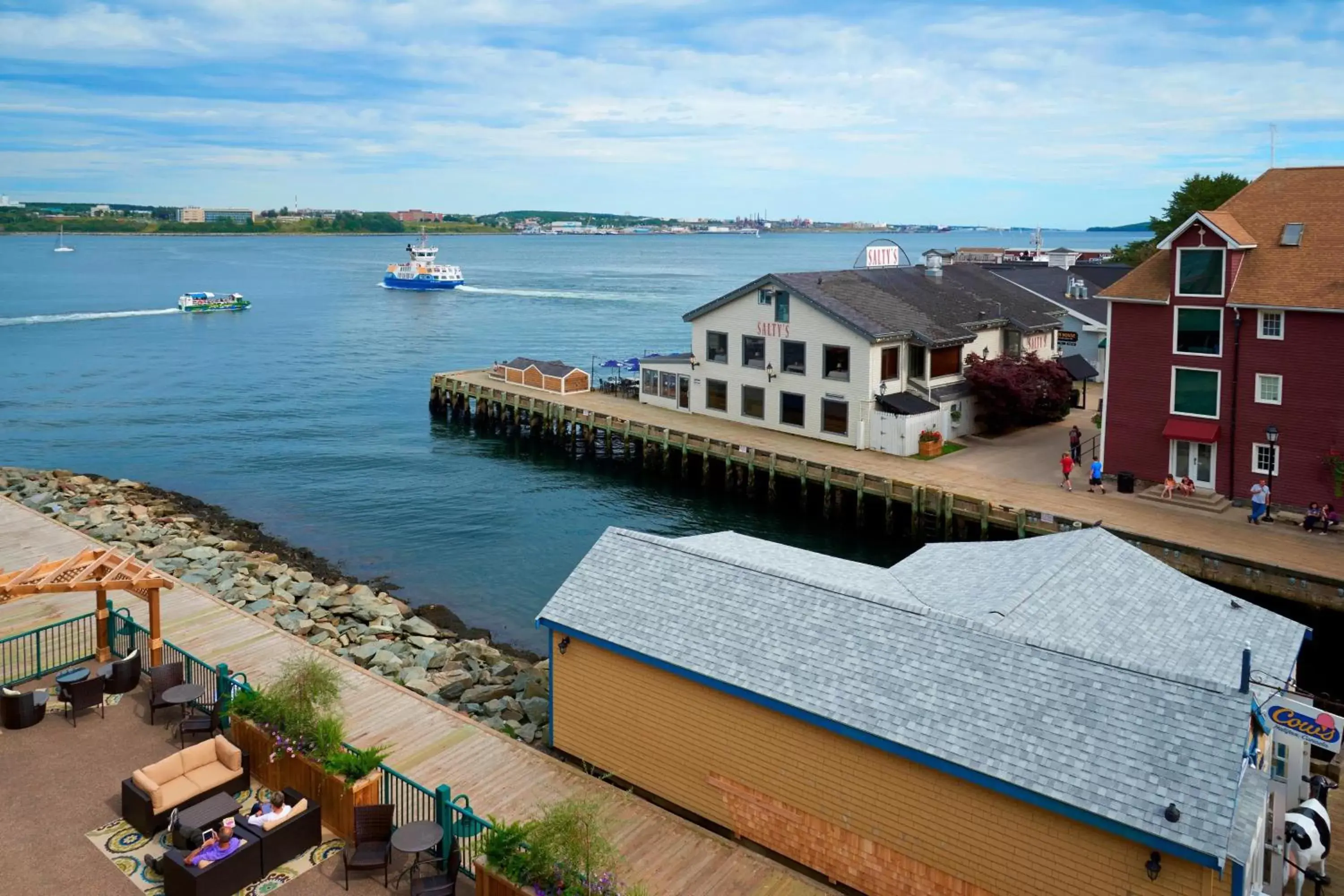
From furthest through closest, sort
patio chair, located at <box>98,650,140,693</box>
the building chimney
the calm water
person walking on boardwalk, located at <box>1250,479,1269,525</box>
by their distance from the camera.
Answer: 1. the calm water
2. person walking on boardwalk, located at <box>1250,479,1269,525</box>
3. patio chair, located at <box>98,650,140,693</box>
4. the building chimney

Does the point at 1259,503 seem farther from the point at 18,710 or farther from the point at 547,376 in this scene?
the point at 547,376

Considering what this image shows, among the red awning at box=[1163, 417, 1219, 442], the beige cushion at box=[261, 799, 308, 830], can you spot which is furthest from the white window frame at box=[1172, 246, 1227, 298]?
the beige cushion at box=[261, 799, 308, 830]

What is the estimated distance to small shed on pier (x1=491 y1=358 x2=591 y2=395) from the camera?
5612cm

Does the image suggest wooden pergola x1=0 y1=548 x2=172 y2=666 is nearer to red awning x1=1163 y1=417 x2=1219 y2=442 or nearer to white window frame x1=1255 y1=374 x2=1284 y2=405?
red awning x1=1163 y1=417 x2=1219 y2=442

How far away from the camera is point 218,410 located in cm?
6500

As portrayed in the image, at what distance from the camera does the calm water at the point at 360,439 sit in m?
38.1

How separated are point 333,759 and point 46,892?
3561 mm

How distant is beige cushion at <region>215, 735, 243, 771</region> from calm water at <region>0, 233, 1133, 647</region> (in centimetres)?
1455

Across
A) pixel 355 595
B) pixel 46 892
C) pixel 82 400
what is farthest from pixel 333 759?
pixel 82 400

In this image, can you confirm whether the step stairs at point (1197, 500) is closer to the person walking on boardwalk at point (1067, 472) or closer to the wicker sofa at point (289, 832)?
the person walking on boardwalk at point (1067, 472)

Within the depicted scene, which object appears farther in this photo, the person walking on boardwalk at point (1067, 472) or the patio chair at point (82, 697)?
the person walking on boardwalk at point (1067, 472)

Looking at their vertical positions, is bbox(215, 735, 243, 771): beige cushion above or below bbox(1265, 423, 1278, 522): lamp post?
below

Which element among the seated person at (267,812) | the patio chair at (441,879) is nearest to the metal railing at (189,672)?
the patio chair at (441,879)

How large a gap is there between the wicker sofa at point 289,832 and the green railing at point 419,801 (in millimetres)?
1030
